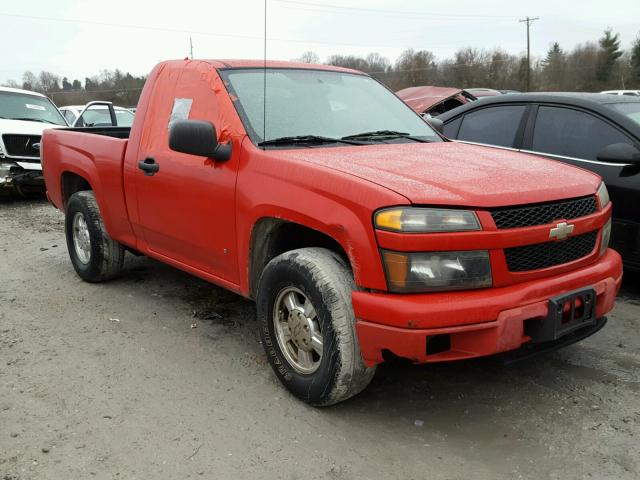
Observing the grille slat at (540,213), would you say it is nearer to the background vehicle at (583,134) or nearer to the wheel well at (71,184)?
the background vehicle at (583,134)

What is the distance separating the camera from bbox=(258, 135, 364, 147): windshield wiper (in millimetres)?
3420

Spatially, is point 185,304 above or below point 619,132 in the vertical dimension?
below

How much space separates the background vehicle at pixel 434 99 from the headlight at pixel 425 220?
8.91m

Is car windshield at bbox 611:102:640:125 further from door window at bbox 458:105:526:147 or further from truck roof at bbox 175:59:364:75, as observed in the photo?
truck roof at bbox 175:59:364:75

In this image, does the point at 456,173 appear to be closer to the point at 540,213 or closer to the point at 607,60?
the point at 540,213

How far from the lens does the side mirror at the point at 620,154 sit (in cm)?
434

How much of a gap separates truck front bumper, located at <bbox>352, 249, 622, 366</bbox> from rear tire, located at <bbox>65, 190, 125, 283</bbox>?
124 inches

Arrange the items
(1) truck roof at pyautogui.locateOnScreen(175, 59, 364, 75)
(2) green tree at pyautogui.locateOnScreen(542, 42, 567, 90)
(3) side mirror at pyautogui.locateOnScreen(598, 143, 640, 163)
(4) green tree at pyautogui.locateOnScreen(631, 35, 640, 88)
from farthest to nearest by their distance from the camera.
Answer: (2) green tree at pyautogui.locateOnScreen(542, 42, 567, 90)
(4) green tree at pyautogui.locateOnScreen(631, 35, 640, 88)
(3) side mirror at pyautogui.locateOnScreen(598, 143, 640, 163)
(1) truck roof at pyautogui.locateOnScreen(175, 59, 364, 75)

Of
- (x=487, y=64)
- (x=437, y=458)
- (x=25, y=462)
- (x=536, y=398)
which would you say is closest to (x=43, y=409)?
(x=25, y=462)

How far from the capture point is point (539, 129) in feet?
16.7

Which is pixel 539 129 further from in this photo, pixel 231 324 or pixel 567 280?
pixel 231 324

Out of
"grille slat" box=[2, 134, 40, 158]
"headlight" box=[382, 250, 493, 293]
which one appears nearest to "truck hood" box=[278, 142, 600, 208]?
"headlight" box=[382, 250, 493, 293]

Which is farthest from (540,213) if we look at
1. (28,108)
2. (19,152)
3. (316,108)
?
(28,108)

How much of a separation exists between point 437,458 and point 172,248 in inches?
92.2
